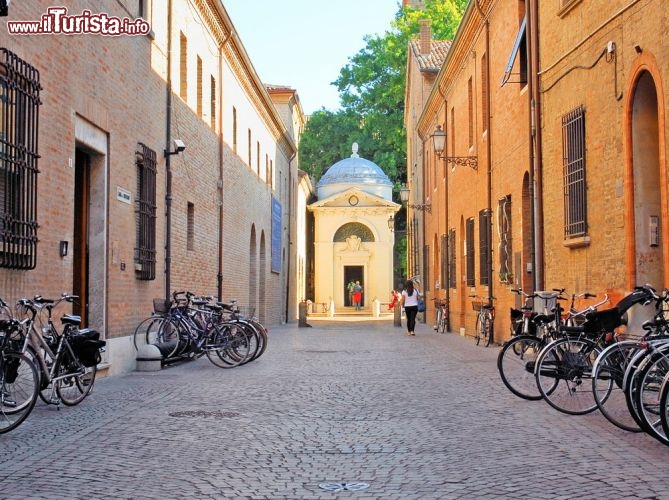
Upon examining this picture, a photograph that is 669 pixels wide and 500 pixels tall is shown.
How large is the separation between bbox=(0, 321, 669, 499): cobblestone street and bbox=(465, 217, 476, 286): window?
489 inches

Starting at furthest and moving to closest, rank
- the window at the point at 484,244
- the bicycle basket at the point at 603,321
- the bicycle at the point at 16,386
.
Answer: the window at the point at 484,244, the bicycle basket at the point at 603,321, the bicycle at the point at 16,386

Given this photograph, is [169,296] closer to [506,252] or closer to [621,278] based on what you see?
[506,252]

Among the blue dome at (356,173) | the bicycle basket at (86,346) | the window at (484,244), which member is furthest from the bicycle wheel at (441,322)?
the blue dome at (356,173)

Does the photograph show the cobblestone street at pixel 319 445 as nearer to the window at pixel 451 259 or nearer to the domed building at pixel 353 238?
the window at pixel 451 259

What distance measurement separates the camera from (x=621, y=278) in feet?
39.2

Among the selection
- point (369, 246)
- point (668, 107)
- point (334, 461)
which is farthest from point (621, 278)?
point (369, 246)

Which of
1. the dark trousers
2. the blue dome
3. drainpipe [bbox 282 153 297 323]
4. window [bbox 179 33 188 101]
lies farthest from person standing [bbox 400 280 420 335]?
the blue dome

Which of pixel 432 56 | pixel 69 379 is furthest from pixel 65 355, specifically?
pixel 432 56

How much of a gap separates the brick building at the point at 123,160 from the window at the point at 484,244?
20.3 ft

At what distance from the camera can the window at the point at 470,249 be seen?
24.9 meters

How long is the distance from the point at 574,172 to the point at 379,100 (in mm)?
41163

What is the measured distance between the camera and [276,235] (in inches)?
1465

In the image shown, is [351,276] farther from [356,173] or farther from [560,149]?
[560,149]

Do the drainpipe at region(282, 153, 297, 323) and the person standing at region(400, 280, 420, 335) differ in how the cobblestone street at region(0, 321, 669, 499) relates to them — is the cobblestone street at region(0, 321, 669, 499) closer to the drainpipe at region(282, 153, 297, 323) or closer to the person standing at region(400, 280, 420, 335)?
→ the person standing at region(400, 280, 420, 335)
